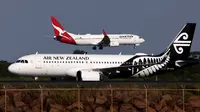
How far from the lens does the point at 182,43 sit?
69.2 meters

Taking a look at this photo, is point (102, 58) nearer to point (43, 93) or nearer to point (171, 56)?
point (171, 56)

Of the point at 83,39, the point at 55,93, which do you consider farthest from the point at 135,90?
the point at 83,39

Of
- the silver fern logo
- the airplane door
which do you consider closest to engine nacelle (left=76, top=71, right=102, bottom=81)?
the airplane door

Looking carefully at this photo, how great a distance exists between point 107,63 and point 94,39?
72.0 metres

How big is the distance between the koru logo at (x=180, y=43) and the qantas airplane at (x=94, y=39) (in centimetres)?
6432

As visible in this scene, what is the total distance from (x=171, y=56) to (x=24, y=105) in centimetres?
3444

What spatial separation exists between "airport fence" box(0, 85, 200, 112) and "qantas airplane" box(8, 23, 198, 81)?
2620 centimetres

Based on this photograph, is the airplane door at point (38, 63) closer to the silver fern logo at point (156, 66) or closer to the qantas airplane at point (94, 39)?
the silver fern logo at point (156, 66)

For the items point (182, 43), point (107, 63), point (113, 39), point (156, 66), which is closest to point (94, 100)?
point (107, 63)

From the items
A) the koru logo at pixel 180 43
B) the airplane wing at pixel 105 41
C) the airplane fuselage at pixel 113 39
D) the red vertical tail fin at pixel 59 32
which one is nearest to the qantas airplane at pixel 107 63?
the koru logo at pixel 180 43

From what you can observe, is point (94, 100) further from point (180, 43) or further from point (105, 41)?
point (105, 41)

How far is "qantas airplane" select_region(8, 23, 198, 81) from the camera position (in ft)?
208

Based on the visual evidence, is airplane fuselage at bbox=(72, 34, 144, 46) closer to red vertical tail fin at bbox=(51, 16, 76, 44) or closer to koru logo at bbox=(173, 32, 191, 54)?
red vertical tail fin at bbox=(51, 16, 76, 44)

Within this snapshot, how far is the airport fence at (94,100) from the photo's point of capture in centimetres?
3481
